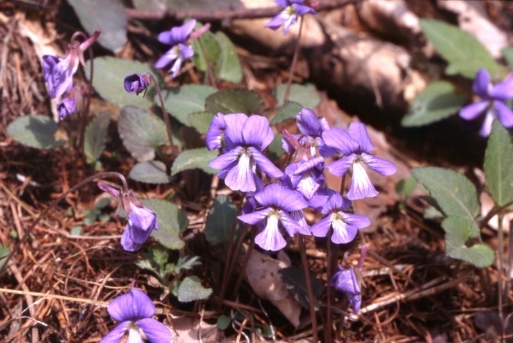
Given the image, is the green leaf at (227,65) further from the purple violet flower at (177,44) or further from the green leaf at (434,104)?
the green leaf at (434,104)

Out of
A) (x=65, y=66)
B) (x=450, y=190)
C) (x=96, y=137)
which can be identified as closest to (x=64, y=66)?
(x=65, y=66)

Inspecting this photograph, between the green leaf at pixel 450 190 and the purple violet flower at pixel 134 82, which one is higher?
the purple violet flower at pixel 134 82

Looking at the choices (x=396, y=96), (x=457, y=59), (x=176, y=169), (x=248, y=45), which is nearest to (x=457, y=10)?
(x=457, y=59)

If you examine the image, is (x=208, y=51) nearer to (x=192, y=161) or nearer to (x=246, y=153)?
(x=192, y=161)

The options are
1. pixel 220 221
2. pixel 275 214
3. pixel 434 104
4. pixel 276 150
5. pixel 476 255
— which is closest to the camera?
pixel 275 214

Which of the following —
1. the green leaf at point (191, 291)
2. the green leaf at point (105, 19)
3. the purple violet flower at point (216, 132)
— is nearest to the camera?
the purple violet flower at point (216, 132)

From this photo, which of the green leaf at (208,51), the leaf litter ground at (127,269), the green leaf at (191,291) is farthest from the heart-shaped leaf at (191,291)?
the green leaf at (208,51)

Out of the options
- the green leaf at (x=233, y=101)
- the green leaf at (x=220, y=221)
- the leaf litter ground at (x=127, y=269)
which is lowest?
the leaf litter ground at (x=127, y=269)
